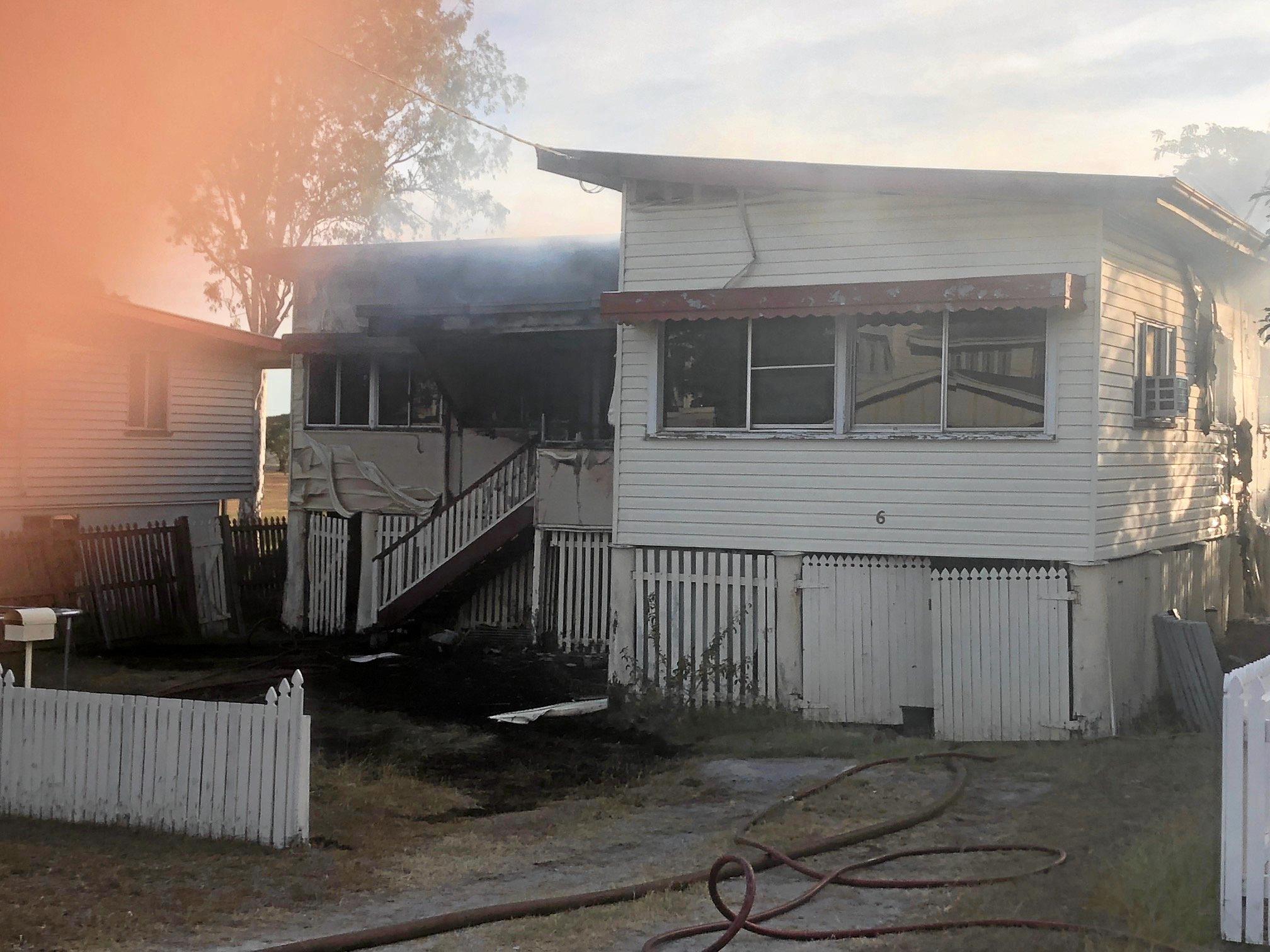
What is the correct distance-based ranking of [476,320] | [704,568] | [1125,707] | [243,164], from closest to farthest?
[1125,707]
[704,568]
[476,320]
[243,164]

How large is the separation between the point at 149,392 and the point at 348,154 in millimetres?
10390

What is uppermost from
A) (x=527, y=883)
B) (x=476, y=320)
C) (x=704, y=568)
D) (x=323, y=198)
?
(x=323, y=198)

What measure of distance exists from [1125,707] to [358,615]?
1013 centimetres

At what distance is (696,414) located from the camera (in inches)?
497

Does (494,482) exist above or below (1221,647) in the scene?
above

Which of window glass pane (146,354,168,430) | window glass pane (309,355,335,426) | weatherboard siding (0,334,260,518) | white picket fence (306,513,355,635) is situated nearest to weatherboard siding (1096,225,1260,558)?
white picket fence (306,513,355,635)

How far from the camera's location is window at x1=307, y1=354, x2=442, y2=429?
18406 millimetres

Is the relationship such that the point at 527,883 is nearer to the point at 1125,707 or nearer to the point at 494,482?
the point at 1125,707

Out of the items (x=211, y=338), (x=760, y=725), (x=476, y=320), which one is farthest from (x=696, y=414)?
(x=211, y=338)

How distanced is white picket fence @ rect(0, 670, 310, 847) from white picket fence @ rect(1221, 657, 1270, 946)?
4983mm

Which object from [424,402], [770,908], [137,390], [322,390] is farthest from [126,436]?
[770,908]

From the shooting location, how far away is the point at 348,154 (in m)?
29.5

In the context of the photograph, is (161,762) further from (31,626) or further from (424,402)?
(424,402)

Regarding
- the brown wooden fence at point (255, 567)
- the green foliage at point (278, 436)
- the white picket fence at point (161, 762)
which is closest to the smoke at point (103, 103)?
the white picket fence at point (161, 762)
